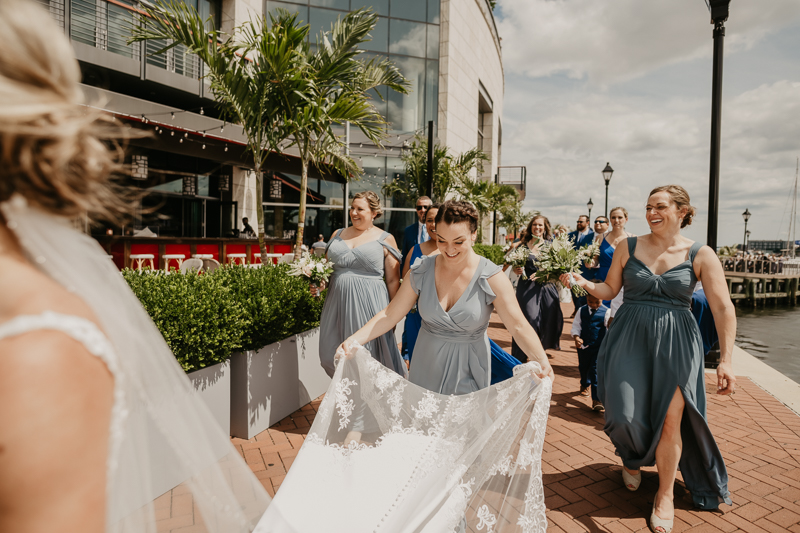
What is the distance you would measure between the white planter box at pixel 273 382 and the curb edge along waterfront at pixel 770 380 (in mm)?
5634

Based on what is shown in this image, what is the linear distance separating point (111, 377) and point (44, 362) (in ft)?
0.36

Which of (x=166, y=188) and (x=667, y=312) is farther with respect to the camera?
(x=166, y=188)

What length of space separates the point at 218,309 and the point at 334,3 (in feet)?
68.3

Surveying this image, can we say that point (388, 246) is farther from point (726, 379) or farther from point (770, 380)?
point (770, 380)

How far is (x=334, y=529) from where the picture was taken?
2246 mm

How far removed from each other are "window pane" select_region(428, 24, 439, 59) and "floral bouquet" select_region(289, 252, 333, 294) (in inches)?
838

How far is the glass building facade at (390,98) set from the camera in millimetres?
20406

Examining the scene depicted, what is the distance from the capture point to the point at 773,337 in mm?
14312

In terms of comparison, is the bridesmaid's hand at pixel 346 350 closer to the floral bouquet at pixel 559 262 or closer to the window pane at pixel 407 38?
the floral bouquet at pixel 559 262

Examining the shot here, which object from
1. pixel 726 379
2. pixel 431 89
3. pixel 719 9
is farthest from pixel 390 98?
pixel 726 379

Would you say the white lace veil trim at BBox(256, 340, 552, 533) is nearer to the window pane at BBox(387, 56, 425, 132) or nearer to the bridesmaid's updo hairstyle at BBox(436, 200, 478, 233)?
the bridesmaid's updo hairstyle at BBox(436, 200, 478, 233)

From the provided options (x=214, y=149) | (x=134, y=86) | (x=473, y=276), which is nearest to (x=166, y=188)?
(x=134, y=86)

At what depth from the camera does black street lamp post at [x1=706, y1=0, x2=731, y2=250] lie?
6527 mm

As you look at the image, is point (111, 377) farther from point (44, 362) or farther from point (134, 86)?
point (134, 86)
